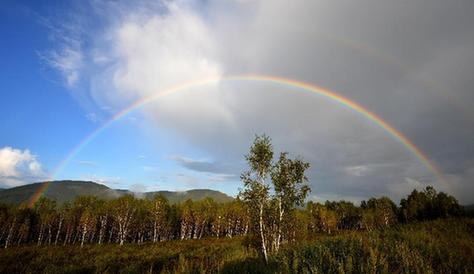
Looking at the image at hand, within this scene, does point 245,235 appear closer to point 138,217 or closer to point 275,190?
point 138,217

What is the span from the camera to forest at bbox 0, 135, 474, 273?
42.7ft

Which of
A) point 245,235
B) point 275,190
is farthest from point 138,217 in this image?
point 275,190

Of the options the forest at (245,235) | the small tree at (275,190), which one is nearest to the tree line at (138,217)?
the forest at (245,235)

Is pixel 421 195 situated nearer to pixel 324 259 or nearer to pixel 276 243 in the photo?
pixel 276 243

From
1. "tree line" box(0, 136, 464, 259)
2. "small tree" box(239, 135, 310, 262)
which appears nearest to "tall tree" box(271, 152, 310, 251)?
"small tree" box(239, 135, 310, 262)

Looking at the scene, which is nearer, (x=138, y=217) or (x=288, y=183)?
(x=288, y=183)

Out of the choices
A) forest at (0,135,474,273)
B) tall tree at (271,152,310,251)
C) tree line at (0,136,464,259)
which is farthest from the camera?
Answer: tree line at (0,136,464,259)

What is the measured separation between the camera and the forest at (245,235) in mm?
13000

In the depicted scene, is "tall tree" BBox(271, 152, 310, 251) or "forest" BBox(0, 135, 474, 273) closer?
"forest" BBox(0, 135, 474, 273)

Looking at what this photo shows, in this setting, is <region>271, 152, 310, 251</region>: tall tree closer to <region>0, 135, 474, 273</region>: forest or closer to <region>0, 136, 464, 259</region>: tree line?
<region>0, 135, 474, 273</region>: forest

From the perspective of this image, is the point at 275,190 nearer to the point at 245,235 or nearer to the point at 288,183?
the point at 288,183

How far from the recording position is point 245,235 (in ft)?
285

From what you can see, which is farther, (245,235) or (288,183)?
(245,235)

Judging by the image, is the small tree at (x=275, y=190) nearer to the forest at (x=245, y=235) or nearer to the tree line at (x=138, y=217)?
the forest at (x=245, y=235)
